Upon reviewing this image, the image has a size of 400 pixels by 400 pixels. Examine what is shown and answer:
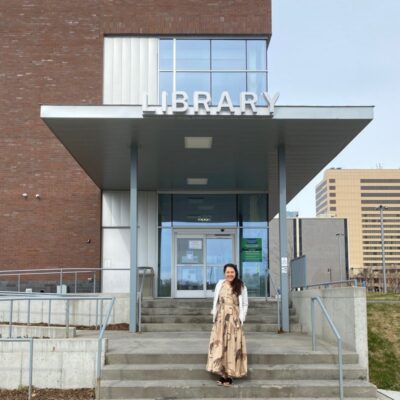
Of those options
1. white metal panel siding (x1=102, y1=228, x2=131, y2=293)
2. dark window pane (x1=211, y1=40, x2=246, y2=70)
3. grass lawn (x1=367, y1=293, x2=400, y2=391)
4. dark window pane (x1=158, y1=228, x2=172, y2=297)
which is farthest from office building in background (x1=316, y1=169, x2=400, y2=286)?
grass lawn (x1=367, y1=293, x2=400, y2=391)

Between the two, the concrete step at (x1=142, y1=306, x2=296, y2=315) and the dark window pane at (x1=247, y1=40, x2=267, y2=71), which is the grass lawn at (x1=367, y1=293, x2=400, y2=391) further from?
the dark window pane at (x1=247, y1=40, x2=267, y2=71)

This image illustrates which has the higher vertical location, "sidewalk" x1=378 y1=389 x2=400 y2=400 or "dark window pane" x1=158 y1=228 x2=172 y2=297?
"dark window pane" x1=158 y1=228 x2=172 y2=297

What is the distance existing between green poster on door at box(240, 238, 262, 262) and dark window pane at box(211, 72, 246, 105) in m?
4.34

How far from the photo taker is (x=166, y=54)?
2114cm

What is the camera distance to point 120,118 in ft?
40.8

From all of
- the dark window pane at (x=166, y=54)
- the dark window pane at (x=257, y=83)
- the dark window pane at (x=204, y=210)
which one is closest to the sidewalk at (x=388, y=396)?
the dark window pane at (x=204, y=210)

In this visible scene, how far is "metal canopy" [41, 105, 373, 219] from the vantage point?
12.4 m

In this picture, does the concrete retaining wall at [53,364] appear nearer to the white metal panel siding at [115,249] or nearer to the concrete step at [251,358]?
the concrete step at [251,358]

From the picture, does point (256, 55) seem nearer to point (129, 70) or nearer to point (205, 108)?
point (129, 70)

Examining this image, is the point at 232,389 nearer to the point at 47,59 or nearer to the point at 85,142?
the point at 85,142

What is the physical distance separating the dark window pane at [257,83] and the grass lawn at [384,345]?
7.22 meters

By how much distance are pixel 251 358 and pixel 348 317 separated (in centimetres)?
188

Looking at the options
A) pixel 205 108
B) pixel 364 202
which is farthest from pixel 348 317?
pixel 364 202

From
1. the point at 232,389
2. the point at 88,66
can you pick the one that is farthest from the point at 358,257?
the point at 232,389
